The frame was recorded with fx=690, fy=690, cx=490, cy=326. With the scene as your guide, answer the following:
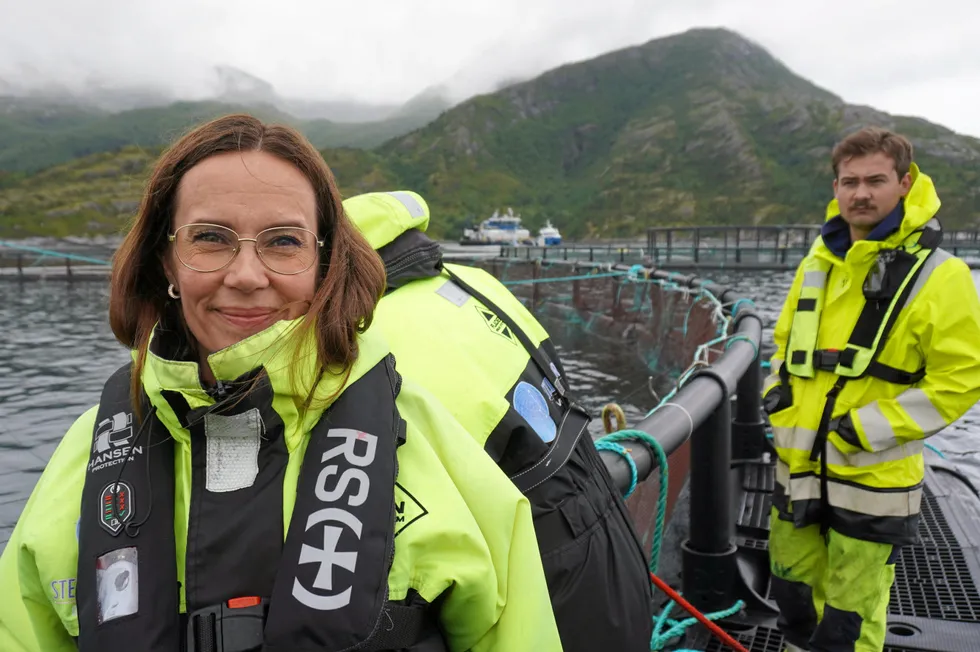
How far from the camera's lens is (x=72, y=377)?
14234 millimetres

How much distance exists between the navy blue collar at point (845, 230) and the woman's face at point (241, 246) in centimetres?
245

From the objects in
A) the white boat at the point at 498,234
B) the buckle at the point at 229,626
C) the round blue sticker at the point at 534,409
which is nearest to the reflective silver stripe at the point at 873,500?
the round blue sticker at the point at 534,409

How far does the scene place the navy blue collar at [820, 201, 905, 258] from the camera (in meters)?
2.83

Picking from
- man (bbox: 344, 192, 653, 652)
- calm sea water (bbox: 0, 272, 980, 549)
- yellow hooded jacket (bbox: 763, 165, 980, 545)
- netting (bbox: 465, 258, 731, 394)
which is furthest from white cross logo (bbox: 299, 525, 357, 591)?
calm sea water (bbox: 0, 272, 980, 549)

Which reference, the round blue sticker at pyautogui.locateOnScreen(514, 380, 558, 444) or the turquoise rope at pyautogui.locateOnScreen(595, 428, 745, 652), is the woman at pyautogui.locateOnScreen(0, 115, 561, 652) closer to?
the round blue sticker at pyautogui.locateOnScreen(514, 380, 558, 444)

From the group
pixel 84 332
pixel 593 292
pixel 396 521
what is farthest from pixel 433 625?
pixel 84 332

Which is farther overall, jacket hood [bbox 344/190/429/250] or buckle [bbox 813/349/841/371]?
buckle [bbox 813/349/841/371]

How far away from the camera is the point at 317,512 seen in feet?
3.80

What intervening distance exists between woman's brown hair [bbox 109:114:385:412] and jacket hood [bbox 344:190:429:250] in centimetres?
17

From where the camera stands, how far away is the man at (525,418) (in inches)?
59.6

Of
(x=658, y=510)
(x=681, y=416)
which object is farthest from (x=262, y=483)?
(x=658, y=510)

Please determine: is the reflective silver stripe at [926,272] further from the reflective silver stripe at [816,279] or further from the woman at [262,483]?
the woman at [262,483]

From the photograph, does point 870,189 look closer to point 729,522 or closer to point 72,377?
point 729,522

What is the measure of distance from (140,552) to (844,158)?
3.01 metres
